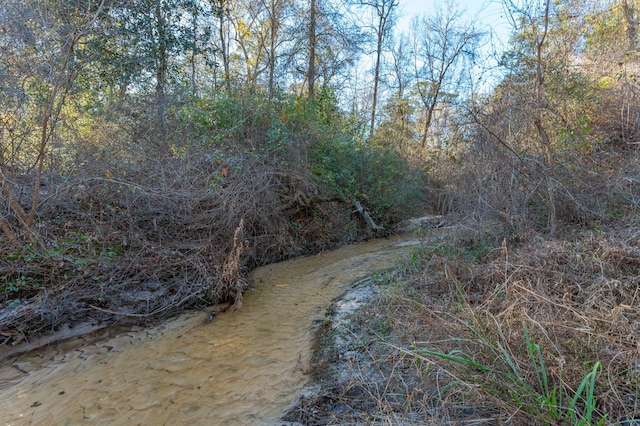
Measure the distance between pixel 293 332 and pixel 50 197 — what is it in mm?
4151

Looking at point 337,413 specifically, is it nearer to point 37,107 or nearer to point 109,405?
point 109,405

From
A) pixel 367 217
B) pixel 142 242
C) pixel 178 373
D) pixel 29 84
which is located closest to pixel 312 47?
→ pixel 367 217

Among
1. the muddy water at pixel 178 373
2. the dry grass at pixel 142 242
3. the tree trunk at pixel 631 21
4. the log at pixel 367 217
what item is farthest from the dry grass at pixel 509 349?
the tree trunk at pixel 631 21

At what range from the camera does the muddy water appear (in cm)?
304

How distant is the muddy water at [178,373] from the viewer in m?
3.04

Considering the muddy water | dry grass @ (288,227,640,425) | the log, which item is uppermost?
the log

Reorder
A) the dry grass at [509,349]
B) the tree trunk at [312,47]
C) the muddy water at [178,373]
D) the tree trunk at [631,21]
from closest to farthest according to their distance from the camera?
the dry grass at [509,349], the muddy water at [178,373], the tree trunk at [631,21], the tree trunk at [312,47]

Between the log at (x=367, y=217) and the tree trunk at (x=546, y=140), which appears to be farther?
the log at (x=367, y=217)

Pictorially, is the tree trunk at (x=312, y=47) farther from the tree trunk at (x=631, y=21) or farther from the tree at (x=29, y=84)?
the tree trunk at (x=631, y=21)

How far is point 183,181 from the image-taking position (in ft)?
21.5

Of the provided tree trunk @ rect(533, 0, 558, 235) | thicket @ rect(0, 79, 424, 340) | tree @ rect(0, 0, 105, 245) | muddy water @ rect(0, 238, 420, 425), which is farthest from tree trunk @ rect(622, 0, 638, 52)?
tree @ rect(0, 0, 105, 245)

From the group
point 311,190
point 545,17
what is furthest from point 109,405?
point 545,17

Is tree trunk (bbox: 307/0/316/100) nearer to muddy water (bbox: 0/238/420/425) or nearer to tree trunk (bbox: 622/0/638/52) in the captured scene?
tree trunk (bbox: 622/0/638/52)

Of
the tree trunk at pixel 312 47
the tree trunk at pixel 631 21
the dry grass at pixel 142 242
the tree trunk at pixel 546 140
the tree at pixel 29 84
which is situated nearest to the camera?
the dry grass at pixel 142 242
